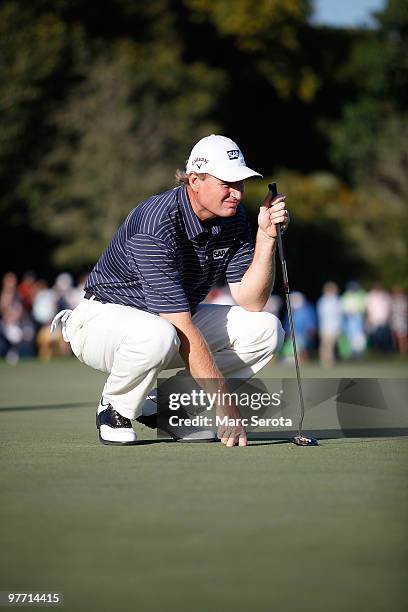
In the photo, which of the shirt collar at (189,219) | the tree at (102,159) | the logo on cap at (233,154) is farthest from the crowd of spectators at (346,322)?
the logo on cap at (233,154)

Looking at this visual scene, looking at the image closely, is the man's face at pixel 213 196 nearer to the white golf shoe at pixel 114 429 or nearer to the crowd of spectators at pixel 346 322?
the white golf shoe at pixel 114 429

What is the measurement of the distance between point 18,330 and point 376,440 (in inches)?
793

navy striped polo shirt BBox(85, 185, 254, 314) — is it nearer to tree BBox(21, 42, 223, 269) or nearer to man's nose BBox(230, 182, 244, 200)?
man's nose BBox(230, 182, 244, 200)

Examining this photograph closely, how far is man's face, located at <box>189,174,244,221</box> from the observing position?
270 inches

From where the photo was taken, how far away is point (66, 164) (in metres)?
39.9

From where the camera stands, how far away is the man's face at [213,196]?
6.86 meters

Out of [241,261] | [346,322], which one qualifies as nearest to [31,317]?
[346,322]

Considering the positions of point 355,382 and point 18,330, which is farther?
point 18,330

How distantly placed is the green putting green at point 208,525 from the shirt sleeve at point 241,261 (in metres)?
1.00

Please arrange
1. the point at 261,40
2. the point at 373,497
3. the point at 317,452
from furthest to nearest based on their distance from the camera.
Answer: the point at 261,40 → the point at 317,452 → the point at 373,497

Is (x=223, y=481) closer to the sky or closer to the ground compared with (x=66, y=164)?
closer to the ground

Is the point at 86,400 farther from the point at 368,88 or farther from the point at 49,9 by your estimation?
the point at 368,88

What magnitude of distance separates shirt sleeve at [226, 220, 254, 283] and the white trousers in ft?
0.62

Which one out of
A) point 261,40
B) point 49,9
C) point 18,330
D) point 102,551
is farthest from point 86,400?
point 261,40
